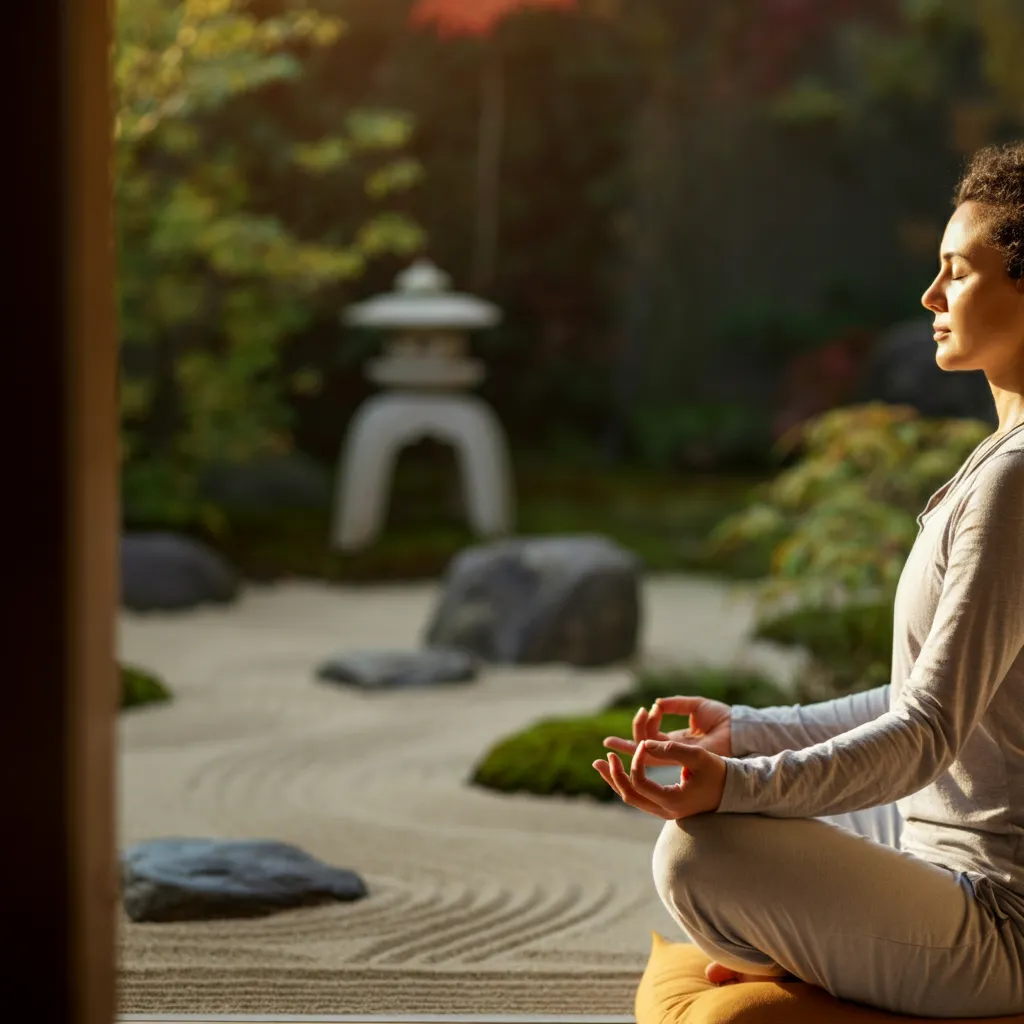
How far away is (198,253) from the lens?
6.30 meters

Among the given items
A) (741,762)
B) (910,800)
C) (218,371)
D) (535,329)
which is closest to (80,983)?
(741,762)

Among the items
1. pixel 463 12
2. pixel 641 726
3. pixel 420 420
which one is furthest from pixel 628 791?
pixel 463 12

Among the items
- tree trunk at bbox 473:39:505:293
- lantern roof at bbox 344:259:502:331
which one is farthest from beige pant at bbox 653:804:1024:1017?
tree trunk at bbox 473:39:505:293

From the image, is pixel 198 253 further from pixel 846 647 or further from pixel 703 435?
pixel 846 647

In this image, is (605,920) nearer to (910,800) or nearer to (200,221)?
(910,800)

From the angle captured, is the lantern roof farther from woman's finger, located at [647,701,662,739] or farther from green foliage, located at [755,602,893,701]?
woman's finger, located at [647,701,662,739]

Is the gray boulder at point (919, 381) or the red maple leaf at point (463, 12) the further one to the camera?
the red maple leaf at point (463, 12)

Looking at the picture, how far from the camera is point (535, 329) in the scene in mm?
8219

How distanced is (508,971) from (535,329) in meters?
6.47

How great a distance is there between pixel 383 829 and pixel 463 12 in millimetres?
5750

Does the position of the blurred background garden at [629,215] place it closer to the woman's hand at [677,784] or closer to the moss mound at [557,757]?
the moss mound at [557,757]

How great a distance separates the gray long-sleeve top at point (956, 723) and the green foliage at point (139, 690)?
2.78 metres

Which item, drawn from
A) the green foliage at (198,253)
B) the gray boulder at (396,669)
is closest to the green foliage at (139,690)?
the gray boulder at (396,669)

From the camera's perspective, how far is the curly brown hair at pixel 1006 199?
1345mm
